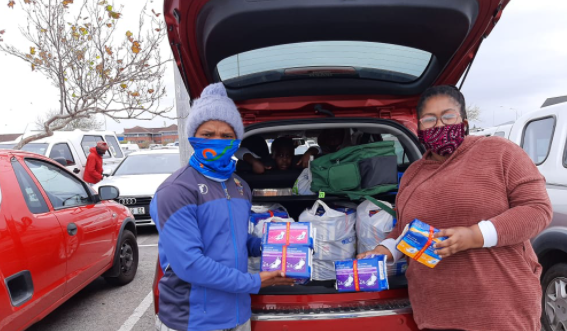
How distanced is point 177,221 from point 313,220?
1.11m

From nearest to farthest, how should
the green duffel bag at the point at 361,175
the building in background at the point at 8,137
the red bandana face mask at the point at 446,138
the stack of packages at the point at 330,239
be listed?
the red bandana face mask at the point at 446,138 → the stack of packages at the point at 330,239 → the green duffel bag at the point at 361,175 → the building in background at the point at 8,137

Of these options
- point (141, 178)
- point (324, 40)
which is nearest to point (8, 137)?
point (141, 178)

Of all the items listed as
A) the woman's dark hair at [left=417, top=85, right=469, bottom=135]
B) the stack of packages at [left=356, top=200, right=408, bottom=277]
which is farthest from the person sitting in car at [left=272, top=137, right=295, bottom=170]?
the woman's dark hair at [left=417, top=85, right=469, bottom=135]

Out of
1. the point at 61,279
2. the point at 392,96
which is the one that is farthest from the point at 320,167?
the point at 61,279

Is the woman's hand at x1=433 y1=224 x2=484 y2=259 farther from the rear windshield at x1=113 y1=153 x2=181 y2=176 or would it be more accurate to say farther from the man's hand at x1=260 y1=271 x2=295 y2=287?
the rear windshield at x1=113 y1=153 x2=181 y2=176

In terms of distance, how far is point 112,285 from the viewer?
166 inches

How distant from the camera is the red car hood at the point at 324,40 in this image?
63.5 inches

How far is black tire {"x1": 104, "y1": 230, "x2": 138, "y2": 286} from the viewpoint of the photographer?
4102 mm

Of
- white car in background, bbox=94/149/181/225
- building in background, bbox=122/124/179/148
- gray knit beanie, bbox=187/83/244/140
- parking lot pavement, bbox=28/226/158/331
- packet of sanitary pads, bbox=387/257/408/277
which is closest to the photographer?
gray knit beanie, bbox=187/83/244/140

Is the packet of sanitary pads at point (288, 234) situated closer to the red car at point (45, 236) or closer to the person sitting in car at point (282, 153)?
the person sitting in car at point (282, 153)

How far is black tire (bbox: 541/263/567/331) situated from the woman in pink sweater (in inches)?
68.0

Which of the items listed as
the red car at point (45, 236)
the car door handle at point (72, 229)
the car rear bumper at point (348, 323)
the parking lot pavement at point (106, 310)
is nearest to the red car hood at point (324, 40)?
the car rear bumper at point (348, 323)

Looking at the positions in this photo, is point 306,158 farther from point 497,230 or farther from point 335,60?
point 497,230

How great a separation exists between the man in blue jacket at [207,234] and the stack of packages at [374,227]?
0.72 m
